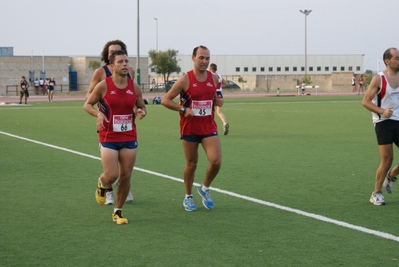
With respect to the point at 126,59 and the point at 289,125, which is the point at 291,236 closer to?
the point at 126,59

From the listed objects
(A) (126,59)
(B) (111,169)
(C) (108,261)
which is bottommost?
(C) (108,261)

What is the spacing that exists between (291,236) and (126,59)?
110 inches

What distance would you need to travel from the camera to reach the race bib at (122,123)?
805 centimetres

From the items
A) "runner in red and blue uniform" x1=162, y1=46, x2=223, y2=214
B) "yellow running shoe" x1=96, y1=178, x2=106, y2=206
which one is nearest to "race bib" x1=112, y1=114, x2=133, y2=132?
"runner in red and blue uniform" x1=162, y1=46, x2=223, y2=214

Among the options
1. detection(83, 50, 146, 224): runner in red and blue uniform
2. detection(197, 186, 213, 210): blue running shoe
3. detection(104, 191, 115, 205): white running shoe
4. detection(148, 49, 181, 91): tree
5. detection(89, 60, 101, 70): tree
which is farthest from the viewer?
detection(89, 60, 101, 70): tree

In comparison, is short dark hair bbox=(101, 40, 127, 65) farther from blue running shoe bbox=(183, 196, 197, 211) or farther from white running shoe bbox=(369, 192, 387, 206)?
white running shoe bbox=(369, 192, 387, 206)

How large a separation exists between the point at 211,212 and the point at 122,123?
1.70 meters

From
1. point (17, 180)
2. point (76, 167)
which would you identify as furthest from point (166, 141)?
point (17, 180)

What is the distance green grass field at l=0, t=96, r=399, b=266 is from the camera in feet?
21.6

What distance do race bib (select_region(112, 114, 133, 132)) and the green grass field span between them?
1.12 meters

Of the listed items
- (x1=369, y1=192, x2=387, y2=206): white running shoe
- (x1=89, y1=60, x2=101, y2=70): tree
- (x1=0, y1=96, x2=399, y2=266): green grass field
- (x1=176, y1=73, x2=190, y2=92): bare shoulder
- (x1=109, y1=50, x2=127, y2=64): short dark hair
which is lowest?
(x1=0, y1=96, x2=399, y2=266): green grass field

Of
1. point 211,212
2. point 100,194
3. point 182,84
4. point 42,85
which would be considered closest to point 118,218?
point 100,194

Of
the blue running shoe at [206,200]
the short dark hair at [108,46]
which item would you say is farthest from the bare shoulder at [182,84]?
the blue running shoe at [206,200]

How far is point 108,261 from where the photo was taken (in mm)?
6367
